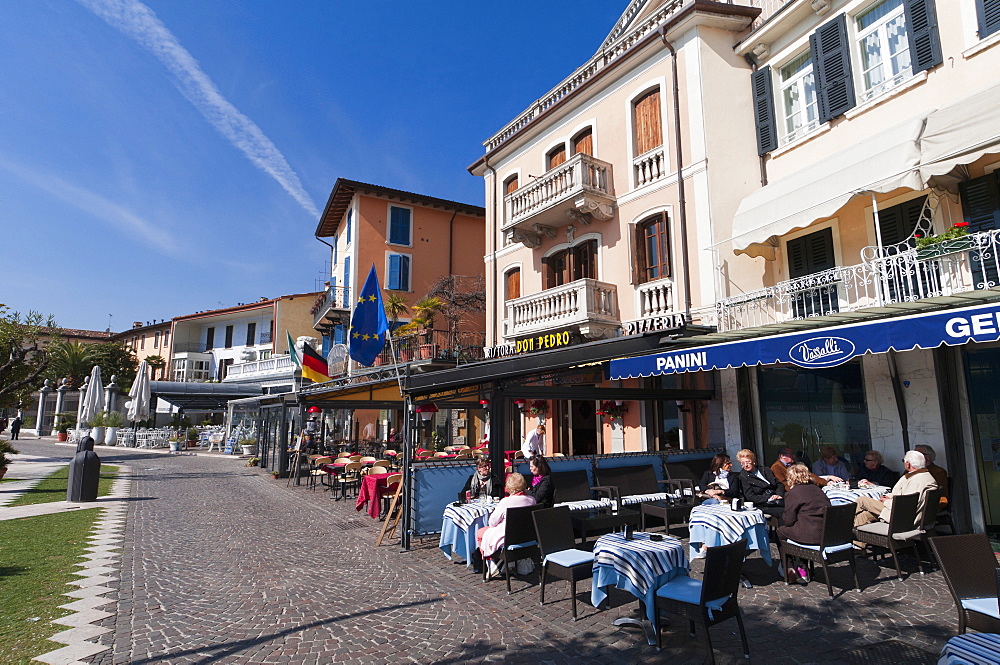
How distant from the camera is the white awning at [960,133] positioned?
7598mm

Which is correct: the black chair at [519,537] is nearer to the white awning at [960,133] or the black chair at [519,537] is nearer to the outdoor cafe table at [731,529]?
the outdoor cafe table at [731,529]

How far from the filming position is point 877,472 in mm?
8594

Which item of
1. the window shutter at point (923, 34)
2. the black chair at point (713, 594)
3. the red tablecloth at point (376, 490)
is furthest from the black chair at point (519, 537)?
the window shutter at point (923, 34)

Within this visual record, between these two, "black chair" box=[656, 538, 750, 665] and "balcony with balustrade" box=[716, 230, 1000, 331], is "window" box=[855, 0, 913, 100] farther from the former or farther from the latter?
"black chair" box=[656, 538, 750, 665]

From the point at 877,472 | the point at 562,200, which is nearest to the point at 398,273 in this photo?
the point at 562,200

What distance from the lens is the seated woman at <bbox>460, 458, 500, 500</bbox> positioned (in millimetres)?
8000

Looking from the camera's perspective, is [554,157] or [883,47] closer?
[883,47]

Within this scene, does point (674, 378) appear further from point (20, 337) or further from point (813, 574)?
point (20, 337)

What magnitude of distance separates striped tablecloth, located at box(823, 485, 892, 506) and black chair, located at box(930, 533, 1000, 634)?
3537 millimetres

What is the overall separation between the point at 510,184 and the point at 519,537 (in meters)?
14.5

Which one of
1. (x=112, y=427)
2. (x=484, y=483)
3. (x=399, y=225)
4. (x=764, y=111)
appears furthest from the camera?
(x=112, y=427)

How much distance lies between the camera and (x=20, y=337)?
940 inches

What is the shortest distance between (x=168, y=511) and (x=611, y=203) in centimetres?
→ 1225

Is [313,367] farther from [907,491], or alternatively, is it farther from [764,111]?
[907,491]
